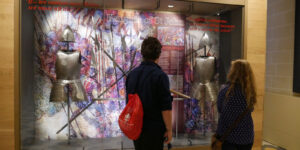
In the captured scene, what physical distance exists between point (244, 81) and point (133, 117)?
0.90 metres

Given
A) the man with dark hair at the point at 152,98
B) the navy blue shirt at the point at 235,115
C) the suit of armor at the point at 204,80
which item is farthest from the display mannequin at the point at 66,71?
the navy blue shirt at the point at 235,115

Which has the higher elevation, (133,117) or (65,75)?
(65,75)

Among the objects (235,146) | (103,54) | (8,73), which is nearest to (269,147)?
(235,146)

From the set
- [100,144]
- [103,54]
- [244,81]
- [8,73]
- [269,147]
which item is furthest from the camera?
[269,147]

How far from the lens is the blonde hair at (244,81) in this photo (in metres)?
2.03

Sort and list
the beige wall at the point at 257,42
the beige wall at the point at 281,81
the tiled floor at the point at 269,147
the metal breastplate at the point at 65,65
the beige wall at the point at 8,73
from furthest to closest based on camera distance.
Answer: the tiled floor at the point at 269,147 < the beige wall at the point at 281,81 < the beige wall at the point at 257,42 < the metal breastplate at the point at 65,65 < the beige wall at the point at 8,73

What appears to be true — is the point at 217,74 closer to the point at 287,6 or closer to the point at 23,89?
the point at 287,6

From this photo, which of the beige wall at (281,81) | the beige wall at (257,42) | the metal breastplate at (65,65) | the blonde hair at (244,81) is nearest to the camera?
the blonde hair at (244,81)

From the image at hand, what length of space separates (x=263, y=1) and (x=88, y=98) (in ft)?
8.78

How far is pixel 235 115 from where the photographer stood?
2.05 metres

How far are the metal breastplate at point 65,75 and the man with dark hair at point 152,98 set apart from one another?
1.48 m

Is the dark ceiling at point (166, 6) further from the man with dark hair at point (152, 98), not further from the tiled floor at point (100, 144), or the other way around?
the tiled floor at point (100, 144)

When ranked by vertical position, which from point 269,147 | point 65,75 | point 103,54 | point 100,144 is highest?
point 103,54

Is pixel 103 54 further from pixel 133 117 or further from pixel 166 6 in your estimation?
pixel 133 117
